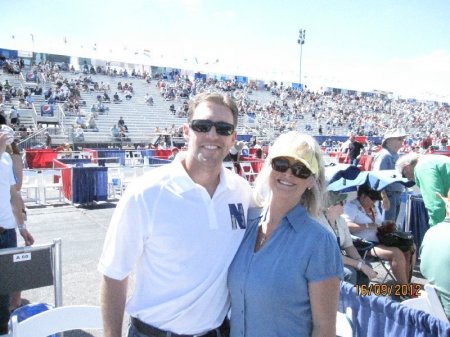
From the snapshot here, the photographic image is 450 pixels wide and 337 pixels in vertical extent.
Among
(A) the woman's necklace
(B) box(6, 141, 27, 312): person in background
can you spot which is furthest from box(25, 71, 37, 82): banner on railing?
(A) the woman's necklace

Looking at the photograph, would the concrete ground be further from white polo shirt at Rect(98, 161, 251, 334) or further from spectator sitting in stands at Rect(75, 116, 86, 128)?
spectator sitting in stands at Rect(75, 116, 86, 128)

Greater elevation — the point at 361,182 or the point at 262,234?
the point at 262,234

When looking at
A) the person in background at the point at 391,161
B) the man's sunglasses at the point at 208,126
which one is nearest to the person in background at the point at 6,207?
the man's sunglasses at the point at 208,126

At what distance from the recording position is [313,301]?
170 cm

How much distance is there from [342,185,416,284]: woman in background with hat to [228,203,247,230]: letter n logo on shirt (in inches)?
124

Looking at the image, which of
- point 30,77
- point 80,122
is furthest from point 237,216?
point 30,77

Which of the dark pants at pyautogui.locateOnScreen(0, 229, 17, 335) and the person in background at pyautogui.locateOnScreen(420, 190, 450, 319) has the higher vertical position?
the person in background at pyautogui.locateOnScreen(420, 190, 450, 319)

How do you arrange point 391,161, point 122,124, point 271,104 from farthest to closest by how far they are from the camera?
point 271,104 < point 122,124 < point 391,161

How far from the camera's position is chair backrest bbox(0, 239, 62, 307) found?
2.79 metres

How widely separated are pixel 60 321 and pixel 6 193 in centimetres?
163

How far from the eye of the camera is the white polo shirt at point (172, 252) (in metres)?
1.79

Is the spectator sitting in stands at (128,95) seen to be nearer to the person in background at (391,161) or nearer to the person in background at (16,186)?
the person in background at (391,161)

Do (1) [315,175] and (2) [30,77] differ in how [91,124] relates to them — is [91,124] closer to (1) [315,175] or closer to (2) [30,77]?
(2) [30,77]

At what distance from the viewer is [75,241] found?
22.5ft
